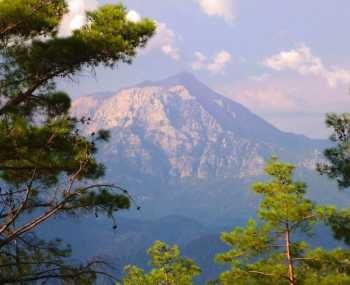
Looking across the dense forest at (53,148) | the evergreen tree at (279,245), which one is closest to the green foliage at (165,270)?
the evergreen tree at (279,245)

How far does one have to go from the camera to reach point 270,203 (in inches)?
895

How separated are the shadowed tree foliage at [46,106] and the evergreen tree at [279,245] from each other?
1087 cm

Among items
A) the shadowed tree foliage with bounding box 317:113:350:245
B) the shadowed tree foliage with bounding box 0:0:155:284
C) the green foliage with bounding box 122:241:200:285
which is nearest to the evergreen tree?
the shadowed tree foliage with bounding box 317:113:350:245

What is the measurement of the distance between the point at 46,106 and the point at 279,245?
496 inches

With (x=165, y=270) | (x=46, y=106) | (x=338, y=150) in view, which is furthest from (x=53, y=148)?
(x=165, y=270)

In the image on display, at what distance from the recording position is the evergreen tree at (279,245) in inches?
846

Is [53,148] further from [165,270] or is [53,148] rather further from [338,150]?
[165,270]

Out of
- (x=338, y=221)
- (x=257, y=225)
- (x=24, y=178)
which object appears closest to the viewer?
(x=24, y=178)

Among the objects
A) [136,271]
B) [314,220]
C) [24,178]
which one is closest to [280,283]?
[314,220]

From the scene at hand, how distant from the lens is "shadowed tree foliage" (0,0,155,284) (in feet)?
40.2

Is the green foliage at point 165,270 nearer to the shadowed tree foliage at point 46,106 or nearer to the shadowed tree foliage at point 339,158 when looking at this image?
the shadowed tree foliage at point 339,158

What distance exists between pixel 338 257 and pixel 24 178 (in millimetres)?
13751

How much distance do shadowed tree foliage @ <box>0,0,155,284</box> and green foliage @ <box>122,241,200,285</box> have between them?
2455 cm

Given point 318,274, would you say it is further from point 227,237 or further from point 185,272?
point 185,272
